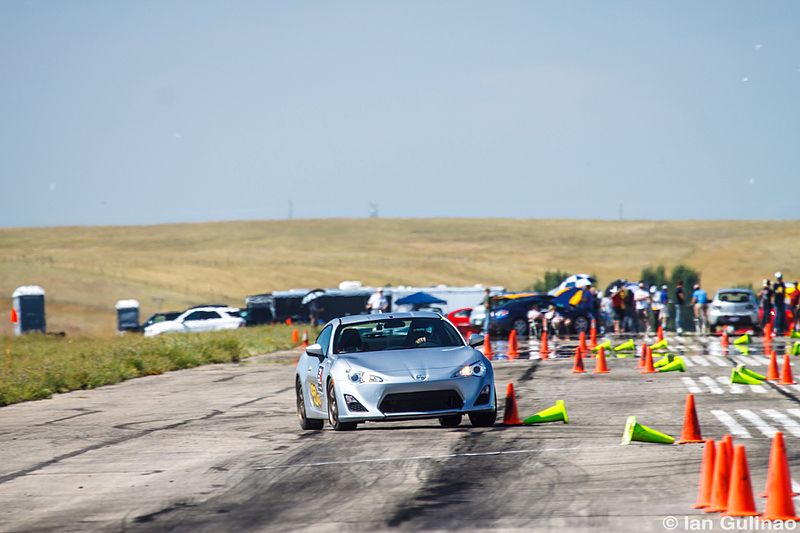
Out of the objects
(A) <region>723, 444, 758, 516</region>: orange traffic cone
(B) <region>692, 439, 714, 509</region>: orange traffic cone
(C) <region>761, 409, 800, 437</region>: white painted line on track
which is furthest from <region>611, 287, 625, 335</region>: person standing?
(A) <region>723, 444, 758, 516</region>: orange traffic cone

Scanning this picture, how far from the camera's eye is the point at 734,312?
43.9 meters

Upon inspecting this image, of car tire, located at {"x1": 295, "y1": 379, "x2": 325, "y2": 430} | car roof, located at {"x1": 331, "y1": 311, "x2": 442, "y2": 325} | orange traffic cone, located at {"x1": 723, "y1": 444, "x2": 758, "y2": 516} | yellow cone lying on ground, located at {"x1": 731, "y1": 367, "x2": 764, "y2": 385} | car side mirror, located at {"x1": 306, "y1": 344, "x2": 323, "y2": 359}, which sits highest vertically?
car roof, located at {"x1": 331, "y1": 311, "x2": 442, "y2": 325}

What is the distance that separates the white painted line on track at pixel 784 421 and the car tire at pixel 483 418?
3076 mm

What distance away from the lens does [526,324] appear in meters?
44.5

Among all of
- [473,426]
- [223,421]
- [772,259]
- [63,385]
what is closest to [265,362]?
[63,385]

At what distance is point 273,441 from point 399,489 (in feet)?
14.7

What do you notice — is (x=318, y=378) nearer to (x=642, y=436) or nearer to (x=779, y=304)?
(x=642, y=436)

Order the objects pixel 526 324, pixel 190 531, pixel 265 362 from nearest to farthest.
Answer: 1. pixel 190 531
2. pixel 265 362
3. pixel 526 324

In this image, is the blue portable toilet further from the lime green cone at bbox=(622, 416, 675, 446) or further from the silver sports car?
the lime green cone at bbox=(622, 416, 675, 446)

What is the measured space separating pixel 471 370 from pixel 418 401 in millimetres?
703

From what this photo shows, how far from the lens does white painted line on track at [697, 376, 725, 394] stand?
20406 mm

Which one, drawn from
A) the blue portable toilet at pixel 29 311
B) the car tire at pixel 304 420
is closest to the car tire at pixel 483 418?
the car tire at pixel 304 420

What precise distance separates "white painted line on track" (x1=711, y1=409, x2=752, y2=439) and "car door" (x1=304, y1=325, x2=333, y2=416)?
14.3ft

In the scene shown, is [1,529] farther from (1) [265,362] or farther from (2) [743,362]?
(1) [265,362]
